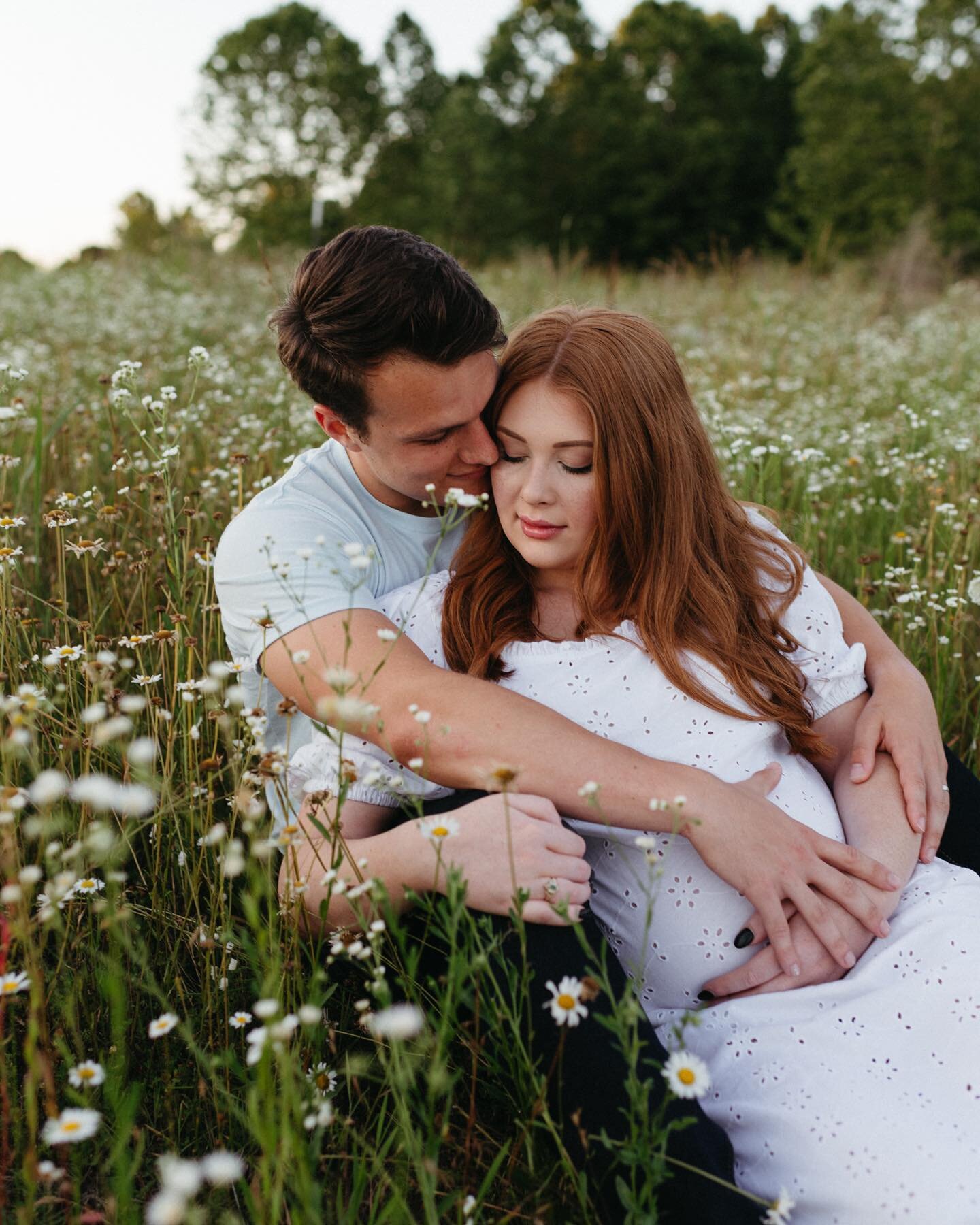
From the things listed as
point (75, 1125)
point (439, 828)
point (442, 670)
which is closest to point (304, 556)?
point (442, 670)

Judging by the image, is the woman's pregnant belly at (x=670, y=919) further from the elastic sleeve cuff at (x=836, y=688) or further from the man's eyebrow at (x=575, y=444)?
the man's eyebrow at (x=575, y=444)

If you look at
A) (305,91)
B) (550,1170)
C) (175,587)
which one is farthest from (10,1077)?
(305,91)

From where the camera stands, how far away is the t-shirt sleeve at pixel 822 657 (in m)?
2.22

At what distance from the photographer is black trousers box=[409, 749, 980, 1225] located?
1.44 m

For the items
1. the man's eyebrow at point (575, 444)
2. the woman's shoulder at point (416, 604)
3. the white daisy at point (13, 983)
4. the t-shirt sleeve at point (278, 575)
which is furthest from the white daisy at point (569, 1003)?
the man's eyebrow at point (575, 444)

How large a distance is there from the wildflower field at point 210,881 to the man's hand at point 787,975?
349 millimetres

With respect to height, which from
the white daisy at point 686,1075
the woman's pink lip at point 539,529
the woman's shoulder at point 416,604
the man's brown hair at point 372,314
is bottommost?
the white daisy at point 686,1075

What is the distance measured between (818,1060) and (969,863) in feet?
2.46

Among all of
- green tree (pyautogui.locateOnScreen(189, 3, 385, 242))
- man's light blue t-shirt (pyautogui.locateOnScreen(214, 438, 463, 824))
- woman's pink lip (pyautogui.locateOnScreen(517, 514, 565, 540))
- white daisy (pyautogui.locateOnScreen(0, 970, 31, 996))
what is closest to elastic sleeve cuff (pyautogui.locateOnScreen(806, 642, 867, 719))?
woman's pink lip (pyautogui.locateOnScreen(517, 514, 565, 540))

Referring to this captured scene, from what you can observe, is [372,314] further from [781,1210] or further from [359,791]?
[781,1210]

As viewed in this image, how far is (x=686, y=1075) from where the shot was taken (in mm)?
1261

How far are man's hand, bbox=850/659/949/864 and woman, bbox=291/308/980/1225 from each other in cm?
4

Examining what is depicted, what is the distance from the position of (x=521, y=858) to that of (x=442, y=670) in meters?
0.45

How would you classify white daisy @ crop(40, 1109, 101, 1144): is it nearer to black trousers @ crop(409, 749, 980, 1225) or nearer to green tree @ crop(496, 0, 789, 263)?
black trousers @ crop(409, 749, 980, 1225)
